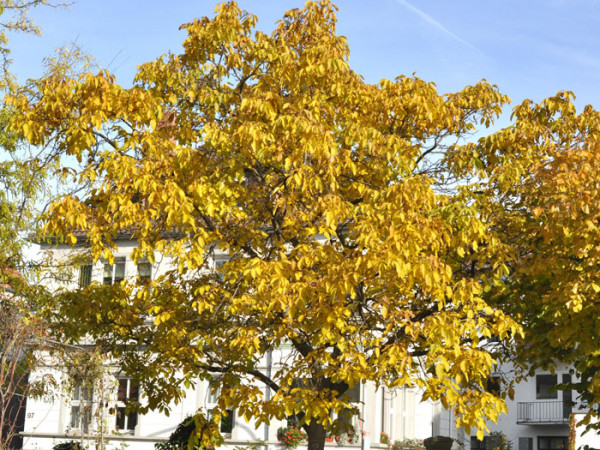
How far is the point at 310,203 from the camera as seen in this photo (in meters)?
13.7

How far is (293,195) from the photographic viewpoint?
43.1 feet

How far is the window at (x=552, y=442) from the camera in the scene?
119ft

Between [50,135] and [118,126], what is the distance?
1.06m

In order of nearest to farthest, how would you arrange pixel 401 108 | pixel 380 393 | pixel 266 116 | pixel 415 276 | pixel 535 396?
pixel 415 276
pixel 266 116
pixel 401 108
pixel 380 393
pixel 535 396

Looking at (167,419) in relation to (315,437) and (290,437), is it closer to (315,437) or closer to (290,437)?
(290,437)

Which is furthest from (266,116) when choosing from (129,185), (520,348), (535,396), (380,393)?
(535,396)

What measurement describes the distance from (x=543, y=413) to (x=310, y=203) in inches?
→ 1027

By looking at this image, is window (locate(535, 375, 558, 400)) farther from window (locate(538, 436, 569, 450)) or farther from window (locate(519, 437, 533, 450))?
window (locate(519, 437, 533, 450))

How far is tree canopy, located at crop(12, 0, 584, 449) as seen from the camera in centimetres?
1191

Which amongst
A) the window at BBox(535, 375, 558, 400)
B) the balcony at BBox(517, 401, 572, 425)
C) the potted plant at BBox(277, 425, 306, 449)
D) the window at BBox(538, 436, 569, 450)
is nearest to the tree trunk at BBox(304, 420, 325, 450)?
the potted plant at BBox(277, 425, 306, 449)

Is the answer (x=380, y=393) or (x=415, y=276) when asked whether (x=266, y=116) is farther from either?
(x=380, y=393)

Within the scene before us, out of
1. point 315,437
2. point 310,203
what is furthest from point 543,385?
point 310,203

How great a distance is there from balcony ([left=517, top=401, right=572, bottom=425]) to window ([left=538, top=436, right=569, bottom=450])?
1.11 meters

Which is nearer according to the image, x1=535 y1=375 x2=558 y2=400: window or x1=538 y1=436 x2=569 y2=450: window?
x1=538 y1=436 x2=569 y2=450: window
